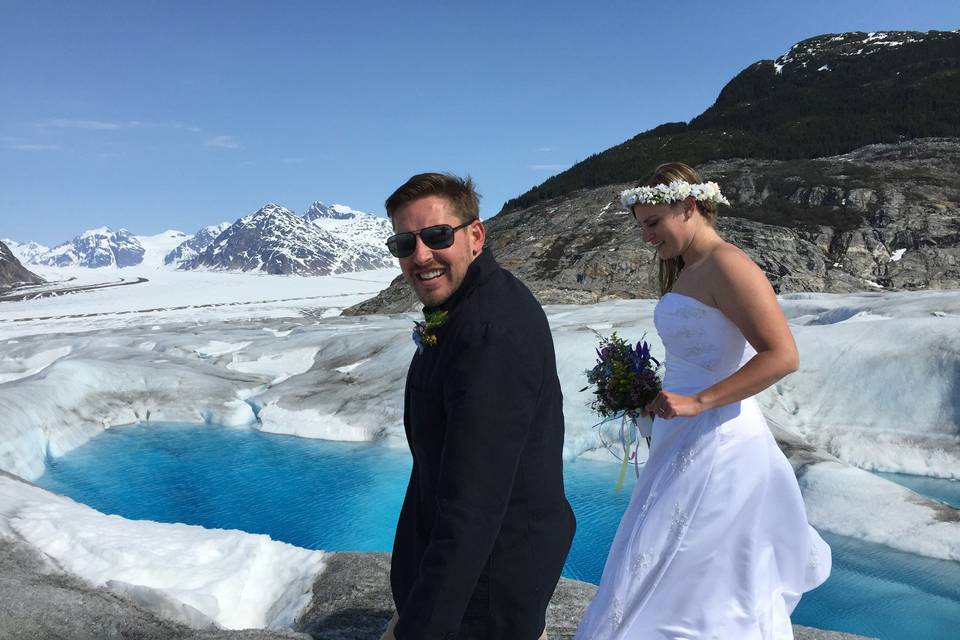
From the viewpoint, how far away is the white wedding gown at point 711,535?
307 cm

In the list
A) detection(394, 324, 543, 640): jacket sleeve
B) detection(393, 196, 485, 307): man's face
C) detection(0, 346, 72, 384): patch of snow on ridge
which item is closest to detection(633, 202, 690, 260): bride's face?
detection(393, 196, 485, 307): man's face

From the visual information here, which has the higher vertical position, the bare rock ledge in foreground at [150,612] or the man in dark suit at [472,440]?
the man in dark suit at [472,440]

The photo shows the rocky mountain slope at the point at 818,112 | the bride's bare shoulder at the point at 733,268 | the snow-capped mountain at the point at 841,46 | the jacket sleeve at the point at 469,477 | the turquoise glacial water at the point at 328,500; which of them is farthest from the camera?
the snow-capped mountain at the point at 841,46

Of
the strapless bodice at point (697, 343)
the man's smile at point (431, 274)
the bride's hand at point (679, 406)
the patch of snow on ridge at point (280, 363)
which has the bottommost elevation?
the patch of snow on ridge at point (280, 363)

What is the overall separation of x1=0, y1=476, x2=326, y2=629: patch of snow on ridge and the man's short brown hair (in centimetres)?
439

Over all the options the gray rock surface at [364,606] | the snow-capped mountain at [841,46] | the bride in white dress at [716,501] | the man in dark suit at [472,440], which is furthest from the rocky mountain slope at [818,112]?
the man in dark suit at [472,440]

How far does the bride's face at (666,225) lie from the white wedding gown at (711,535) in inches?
14.0

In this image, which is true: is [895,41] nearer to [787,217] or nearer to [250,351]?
[787,217]

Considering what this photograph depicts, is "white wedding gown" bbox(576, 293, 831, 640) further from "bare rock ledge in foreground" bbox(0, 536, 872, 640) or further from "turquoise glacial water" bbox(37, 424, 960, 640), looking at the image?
"turquoise glacial water" bbox(37, 424, 960, 640)

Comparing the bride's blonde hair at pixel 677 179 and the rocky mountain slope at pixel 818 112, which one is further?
the rocky mountain slope at pixel 818 112

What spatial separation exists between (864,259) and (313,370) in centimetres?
3497

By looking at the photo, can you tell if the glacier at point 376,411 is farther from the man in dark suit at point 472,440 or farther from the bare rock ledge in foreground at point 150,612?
the man in dark suit at point 472,440

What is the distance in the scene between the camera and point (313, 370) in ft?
71.8

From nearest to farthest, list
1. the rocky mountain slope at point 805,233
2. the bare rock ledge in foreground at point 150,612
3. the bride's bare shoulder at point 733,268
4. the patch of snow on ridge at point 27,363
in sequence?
the bride's bare shoulder at point 733,268, the bare rock ledge in foreground at point 150,612, the patch of snow on ridge at point 27,363, the rocky mountain slope at point 805,233
